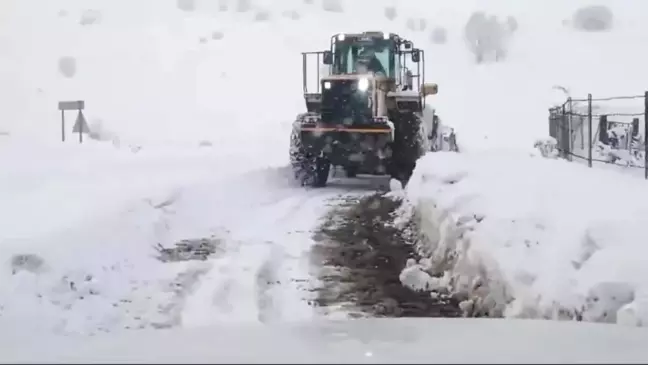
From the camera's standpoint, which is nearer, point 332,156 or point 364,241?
point 364,241

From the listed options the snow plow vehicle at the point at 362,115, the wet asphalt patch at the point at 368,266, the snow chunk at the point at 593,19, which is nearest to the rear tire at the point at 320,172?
the snow plow vehicle at the point at 362,115

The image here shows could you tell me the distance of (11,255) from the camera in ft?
21.6

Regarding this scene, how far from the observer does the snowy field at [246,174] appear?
18.1 feet

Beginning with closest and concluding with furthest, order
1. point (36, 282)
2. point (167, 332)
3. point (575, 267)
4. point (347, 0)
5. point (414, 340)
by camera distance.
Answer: point (414, 340) → point (167, 332) → point (575, 267) → point (36, 282) → point (347, 0)

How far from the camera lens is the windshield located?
47.0 feet

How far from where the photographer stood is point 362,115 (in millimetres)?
13594

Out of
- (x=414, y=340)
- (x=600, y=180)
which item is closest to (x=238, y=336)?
(x=414, y=340)

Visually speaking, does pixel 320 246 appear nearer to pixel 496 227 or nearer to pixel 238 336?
pixel 496 227

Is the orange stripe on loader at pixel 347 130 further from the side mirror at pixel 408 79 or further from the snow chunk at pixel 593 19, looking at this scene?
the snow chunk at pixel 593 19

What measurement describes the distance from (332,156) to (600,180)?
16.5ft

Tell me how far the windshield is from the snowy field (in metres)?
1.93

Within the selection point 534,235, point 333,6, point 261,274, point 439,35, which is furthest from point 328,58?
point 439,35

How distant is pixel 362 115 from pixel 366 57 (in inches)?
49.5

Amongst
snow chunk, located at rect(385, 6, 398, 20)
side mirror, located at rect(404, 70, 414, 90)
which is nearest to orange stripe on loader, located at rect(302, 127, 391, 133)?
side mirror, located at rect(404, 70, 414, 90)
